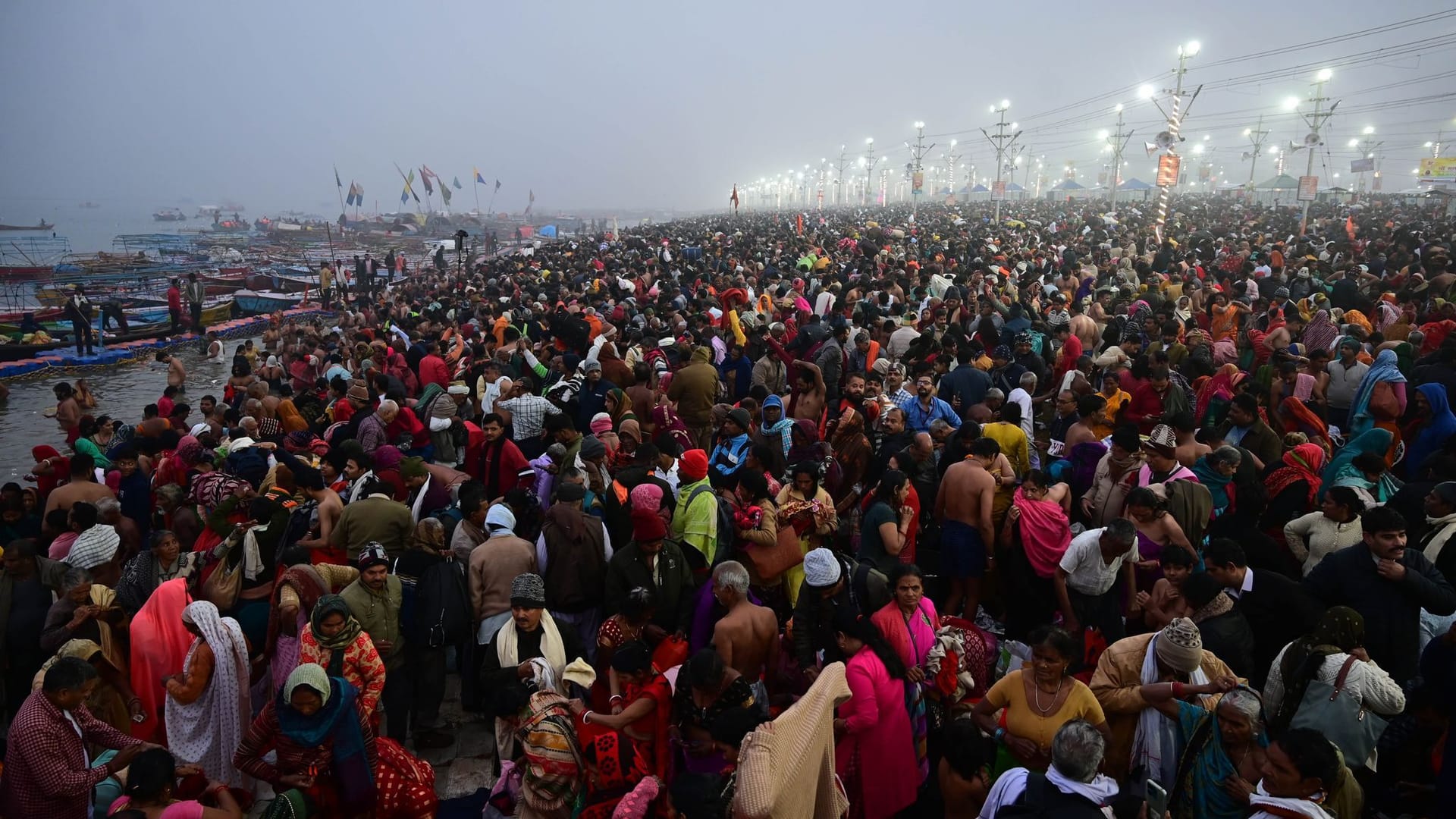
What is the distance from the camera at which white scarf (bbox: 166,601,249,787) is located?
12.1ft

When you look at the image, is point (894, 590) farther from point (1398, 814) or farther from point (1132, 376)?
point (1132, 376)

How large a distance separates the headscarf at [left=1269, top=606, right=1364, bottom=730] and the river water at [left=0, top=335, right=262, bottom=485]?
12226mm

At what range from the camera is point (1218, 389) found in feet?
21.6

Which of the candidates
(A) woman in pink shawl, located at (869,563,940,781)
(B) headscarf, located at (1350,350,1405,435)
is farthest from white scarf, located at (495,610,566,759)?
(B) headscarf, located at (1350,350,1405,435)

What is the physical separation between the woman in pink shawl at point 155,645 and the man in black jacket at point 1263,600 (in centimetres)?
498

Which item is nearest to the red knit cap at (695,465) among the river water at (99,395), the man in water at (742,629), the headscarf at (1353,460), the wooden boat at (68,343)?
the man in water at (742,629)

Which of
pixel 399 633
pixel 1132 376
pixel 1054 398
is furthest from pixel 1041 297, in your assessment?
pixel 399 633

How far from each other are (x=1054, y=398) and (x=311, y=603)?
Answer: 6490mm

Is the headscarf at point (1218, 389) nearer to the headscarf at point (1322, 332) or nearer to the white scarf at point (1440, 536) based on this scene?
the headscarf at point (1322, 332)

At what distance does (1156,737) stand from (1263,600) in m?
1.03

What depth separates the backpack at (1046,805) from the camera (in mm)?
2500

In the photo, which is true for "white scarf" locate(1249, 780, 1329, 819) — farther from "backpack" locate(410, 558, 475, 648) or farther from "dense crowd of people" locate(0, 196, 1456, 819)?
"backpack" locate(410, 558, 475, 648)

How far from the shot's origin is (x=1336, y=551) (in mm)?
3672

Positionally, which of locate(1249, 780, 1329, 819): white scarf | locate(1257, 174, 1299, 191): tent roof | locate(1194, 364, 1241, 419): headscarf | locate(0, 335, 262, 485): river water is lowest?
locate(0, 335, 262, 485): river water
